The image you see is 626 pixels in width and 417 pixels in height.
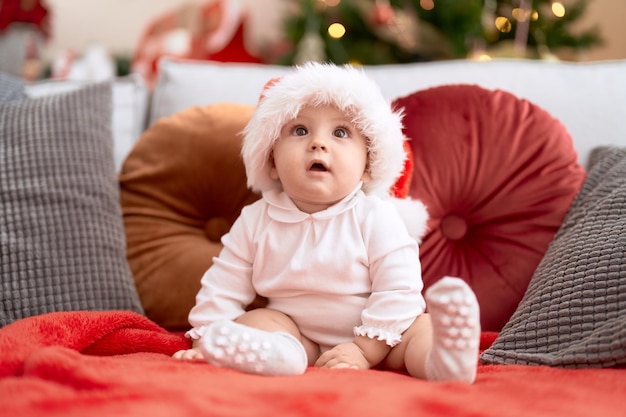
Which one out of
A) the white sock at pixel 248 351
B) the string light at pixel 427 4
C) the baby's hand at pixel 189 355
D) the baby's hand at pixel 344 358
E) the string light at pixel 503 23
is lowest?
the baby's hand at pixel 189 355

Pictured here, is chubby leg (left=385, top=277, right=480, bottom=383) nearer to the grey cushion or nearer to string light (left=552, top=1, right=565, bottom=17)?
the grey cushion

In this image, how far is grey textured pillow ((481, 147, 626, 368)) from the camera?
912 millimetres

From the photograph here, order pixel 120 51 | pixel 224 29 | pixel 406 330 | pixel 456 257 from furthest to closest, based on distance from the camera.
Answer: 1. pixel 120 51
2. pixel 224 29
3. pixel 456 257
4. pixel 406 330

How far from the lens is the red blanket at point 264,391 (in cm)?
71

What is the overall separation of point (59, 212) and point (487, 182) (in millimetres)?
790

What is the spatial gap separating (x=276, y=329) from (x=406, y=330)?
0.65ft

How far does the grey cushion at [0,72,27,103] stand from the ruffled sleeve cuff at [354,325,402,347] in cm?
87

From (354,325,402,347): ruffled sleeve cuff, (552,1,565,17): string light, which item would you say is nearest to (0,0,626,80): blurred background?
(552,1,565,17): string light

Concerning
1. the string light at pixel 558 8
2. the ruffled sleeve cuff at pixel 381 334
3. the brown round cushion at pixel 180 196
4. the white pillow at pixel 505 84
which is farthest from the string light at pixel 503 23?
the ruffled sleeve cuff at pixel 381 334

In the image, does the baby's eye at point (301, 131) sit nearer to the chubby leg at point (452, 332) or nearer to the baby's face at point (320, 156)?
the baby's face at point (320, 156)

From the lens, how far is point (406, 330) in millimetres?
1035

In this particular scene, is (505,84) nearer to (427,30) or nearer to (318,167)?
(318,167)

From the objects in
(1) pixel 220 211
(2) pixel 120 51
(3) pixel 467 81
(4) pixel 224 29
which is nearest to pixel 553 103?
(3) pixel 467 81

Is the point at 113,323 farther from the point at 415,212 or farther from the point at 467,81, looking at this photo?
the point at 467,81
